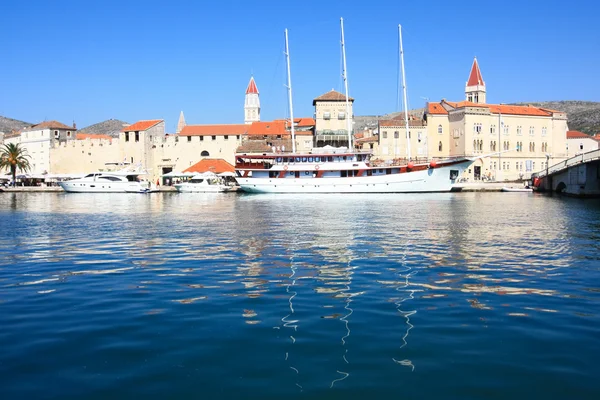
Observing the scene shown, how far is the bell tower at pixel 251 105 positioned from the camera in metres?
102

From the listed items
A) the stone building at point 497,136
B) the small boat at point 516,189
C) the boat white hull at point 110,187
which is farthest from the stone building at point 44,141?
the small boat at point 516,189

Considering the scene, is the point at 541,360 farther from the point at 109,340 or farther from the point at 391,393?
the point at 109,340

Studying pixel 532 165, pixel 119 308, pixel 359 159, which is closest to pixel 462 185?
pixel 359 159

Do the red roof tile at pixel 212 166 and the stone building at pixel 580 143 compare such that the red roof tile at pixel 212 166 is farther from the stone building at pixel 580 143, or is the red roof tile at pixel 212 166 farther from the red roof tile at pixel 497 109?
the stone building at pixel 580 143

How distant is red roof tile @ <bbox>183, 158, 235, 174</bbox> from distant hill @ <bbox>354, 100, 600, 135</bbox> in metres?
61.1

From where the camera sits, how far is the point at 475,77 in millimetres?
85250

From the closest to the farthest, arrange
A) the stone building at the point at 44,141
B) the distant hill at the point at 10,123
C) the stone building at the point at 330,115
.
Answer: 1. the stone building at the point at 330,115
2. the stone building at the point at 44,141
3. the distant hill at the point at 10,123

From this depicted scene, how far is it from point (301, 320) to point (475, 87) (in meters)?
83.8

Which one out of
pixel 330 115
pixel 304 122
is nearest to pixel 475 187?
pixel 330 115

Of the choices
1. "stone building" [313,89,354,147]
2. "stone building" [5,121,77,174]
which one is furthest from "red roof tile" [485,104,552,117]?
"stone building" [5,121,77,174]

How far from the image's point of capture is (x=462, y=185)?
189 feet

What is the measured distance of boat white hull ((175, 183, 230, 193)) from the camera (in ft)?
194

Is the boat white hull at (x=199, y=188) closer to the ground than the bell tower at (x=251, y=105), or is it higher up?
closer to the ground

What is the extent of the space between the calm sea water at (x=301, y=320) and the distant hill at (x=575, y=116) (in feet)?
370
